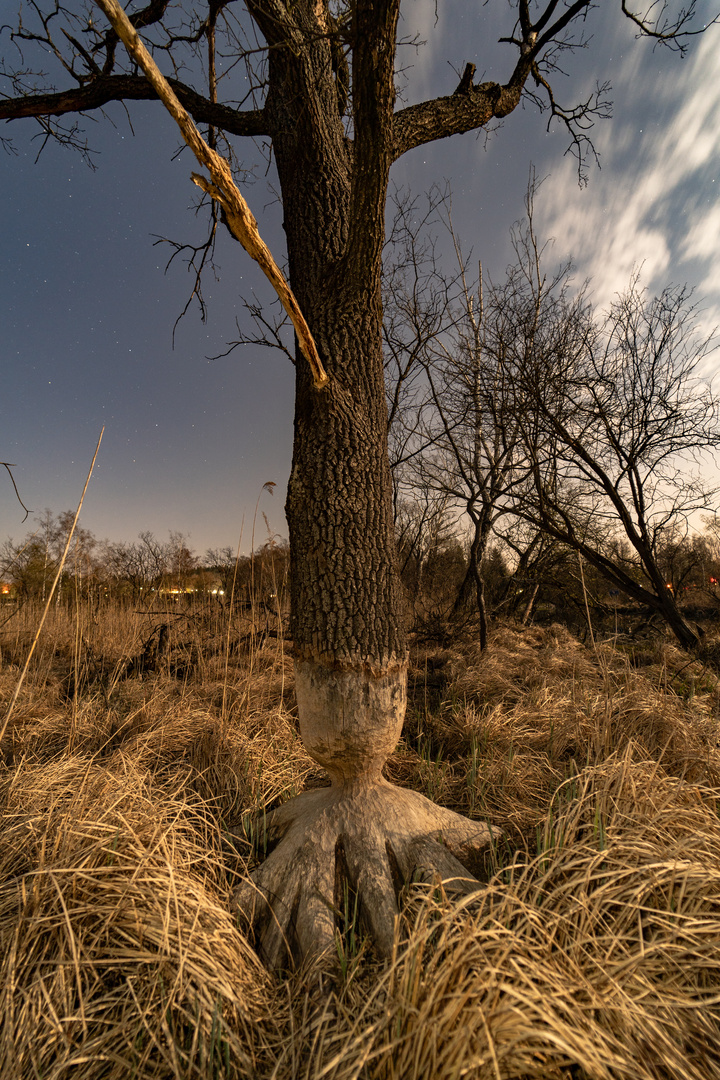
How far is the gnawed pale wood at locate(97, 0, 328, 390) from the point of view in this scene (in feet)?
3.17

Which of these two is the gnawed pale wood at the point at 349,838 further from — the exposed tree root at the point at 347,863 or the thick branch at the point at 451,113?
the thick branch at the point at 451,113

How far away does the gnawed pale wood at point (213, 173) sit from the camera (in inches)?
38.0

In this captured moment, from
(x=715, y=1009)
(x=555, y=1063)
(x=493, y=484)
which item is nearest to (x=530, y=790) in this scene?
(x=715, y=1009)

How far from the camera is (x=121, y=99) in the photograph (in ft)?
8.61

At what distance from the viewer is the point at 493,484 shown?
6.02 m

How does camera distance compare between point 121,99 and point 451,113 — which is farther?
point 121,99

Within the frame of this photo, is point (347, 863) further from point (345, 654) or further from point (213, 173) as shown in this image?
point (213, 173)

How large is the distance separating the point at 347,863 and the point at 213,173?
233cm

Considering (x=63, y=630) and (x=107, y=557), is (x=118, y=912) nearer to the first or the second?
(x=63, y=630)

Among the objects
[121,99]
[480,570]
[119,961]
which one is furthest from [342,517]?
[480,570]

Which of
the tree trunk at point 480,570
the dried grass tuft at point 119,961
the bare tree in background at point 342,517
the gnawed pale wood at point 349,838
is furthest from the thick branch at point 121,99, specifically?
the tree trunk at point 480,570

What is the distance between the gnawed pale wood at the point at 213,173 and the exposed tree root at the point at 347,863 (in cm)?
188

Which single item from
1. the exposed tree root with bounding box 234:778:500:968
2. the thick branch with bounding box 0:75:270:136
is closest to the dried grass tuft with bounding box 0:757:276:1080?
the exposed tree root with bounding box 234:778:500:968

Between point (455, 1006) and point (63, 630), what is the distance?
24.0 feet
